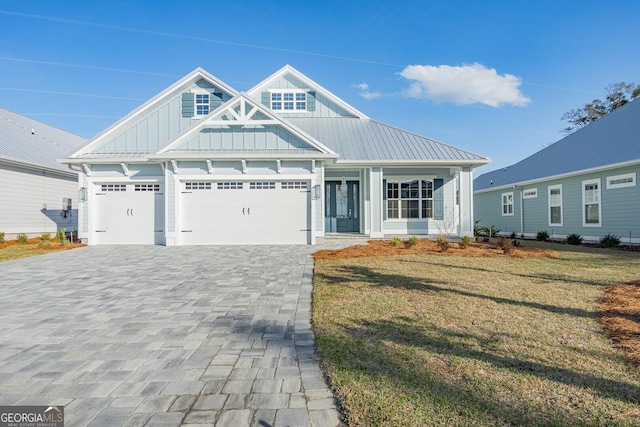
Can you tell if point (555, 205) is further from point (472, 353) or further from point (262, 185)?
point (472, 353)

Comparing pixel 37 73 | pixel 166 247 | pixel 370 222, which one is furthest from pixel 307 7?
pixel 37 73

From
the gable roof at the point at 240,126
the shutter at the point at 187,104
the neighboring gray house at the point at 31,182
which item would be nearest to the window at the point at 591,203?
the gable roof at the point at 240,126

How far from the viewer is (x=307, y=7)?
504 inches

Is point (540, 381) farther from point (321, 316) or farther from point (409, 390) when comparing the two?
point (321, 316)

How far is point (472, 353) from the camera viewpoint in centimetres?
332

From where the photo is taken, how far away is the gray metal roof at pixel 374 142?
13.9 m

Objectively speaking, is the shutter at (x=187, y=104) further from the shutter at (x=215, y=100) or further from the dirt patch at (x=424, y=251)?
the dirt patch at (x=424, y=251)

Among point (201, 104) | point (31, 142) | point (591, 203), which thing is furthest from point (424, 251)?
point (31, 142)

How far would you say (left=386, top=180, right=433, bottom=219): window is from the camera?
14.7 m

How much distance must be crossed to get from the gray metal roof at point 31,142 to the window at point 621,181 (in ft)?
70.4

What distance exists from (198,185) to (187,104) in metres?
4.28

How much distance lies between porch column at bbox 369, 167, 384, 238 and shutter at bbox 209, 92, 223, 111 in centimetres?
743

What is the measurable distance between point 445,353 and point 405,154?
1169 centimetres

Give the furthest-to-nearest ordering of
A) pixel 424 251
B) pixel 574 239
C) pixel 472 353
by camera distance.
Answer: pixel 574 239
pixel 424 251
pixel 472 353
